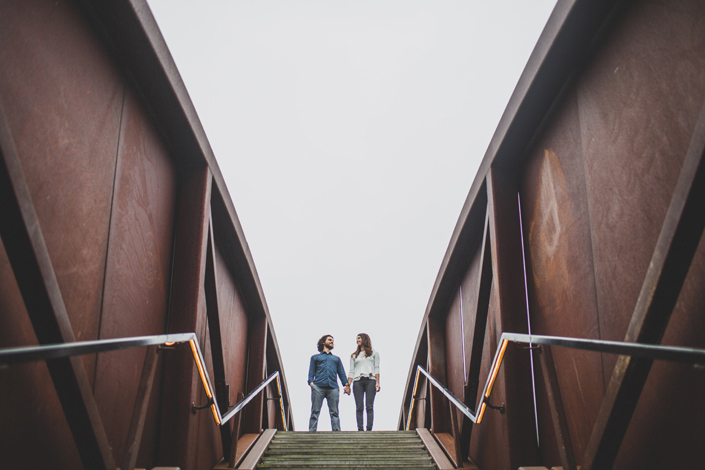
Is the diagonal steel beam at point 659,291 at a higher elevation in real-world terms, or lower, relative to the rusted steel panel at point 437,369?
higher

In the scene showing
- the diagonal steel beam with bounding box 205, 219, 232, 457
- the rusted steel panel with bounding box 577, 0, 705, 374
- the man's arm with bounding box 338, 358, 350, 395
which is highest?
the rusted steel panel with bounding box 577, 0, 705, 374

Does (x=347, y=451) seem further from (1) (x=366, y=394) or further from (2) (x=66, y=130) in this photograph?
(2) (x=66, y=130)

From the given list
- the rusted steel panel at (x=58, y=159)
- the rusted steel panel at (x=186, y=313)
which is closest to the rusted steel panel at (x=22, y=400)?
the rusted steel panel at (x=58, y=159)

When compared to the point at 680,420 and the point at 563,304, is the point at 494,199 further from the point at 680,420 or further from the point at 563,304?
the point at 680,420

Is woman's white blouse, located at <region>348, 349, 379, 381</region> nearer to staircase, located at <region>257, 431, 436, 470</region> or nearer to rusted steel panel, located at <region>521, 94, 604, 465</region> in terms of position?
staircase, located at <region>257, 431, 436, 470</region>

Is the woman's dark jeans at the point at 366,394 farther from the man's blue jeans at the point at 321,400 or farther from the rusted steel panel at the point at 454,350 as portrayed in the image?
the rusted steel panel at the point at 454,350

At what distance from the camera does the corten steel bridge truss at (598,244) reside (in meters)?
2.12

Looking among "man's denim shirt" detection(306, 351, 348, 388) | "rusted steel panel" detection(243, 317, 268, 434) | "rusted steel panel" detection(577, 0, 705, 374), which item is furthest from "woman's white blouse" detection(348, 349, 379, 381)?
"rusted steel panel" detection(577, 0, 705, 374)

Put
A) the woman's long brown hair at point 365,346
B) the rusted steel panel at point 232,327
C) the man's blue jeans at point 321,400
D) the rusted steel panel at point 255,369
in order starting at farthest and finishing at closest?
the woman's long brown hair at point 365,346 < the man's blue jeans at point 321,400 < the rusted steel panel at point 255,369 < the rusted steel panel at point 232,327

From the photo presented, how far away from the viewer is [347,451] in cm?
572

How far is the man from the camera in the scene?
26.8 feet

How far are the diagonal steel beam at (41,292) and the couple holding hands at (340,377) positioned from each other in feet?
19.3

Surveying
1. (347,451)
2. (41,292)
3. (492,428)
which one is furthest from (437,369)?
(41,292)

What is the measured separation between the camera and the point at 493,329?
194 inches
